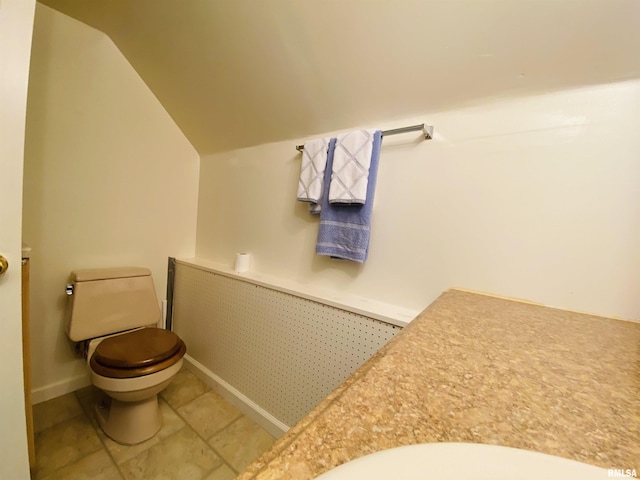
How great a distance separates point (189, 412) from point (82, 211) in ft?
4.47

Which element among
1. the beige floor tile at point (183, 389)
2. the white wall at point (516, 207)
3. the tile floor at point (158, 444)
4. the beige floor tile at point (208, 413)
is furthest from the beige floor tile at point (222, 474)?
the white wall at point (516, 207)

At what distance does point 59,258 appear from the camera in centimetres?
149

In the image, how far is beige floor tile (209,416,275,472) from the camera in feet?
4.06

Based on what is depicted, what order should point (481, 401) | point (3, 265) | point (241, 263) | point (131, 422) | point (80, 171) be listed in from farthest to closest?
point (241, 263)
point (80, 171)
point (131, 422)
point (3, 265)
point (481, 401)

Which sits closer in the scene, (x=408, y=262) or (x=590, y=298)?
(x=590, y=298)

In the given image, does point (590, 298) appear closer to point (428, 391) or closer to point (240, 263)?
point (428, 391)

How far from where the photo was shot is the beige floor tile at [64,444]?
113 centimetres

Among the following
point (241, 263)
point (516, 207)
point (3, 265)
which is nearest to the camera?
point (3, 265)

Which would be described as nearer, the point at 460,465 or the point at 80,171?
the point at 460,465

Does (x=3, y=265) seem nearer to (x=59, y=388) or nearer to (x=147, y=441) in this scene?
(x=147, y=441)

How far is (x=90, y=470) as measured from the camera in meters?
1.12

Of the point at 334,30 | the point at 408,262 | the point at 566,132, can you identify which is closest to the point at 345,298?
the point at 408,262

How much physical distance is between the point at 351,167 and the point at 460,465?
1.08 meters

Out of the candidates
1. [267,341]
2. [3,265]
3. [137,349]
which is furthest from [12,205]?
[267,341]
